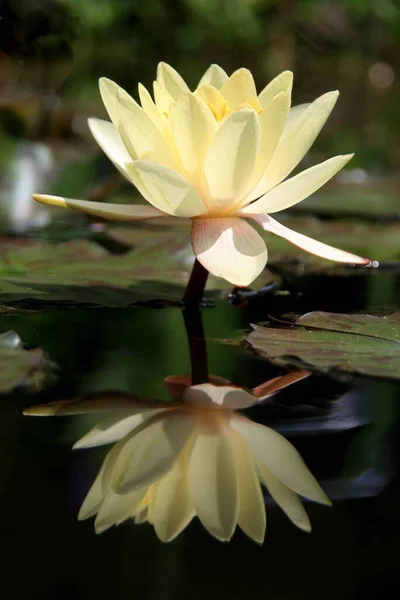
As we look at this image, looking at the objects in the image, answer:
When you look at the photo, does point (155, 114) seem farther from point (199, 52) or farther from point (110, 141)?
point (199, 52)

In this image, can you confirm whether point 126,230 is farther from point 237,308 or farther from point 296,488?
point 296,488

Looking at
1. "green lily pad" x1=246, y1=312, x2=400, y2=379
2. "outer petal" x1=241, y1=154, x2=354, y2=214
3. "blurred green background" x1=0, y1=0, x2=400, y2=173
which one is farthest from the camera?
"blurred green background" x1=0, y1=0, x2=400, y2=173

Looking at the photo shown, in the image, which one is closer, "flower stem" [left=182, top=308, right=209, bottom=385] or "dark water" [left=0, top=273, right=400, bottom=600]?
"dark water" [left=0, top=273, right=400, bottom=600]

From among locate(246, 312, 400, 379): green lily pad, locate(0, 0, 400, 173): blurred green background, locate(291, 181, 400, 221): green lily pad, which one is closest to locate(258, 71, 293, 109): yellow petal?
locate(246, 312, 400, 379): green lily pad

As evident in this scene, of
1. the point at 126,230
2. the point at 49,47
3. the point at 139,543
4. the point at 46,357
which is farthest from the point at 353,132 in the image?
the point at 139,543

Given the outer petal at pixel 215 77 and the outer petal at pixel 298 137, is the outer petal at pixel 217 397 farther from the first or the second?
the outer petal at pixel 215 77

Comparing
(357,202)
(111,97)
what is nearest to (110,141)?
(111,97)

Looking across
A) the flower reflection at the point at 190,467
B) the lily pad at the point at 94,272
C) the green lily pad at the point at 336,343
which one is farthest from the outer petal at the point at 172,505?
the lily pad at the point at 94,272

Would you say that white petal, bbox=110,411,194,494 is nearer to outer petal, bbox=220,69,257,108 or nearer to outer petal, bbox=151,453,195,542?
outer petal, bbox=151,453,195,542
